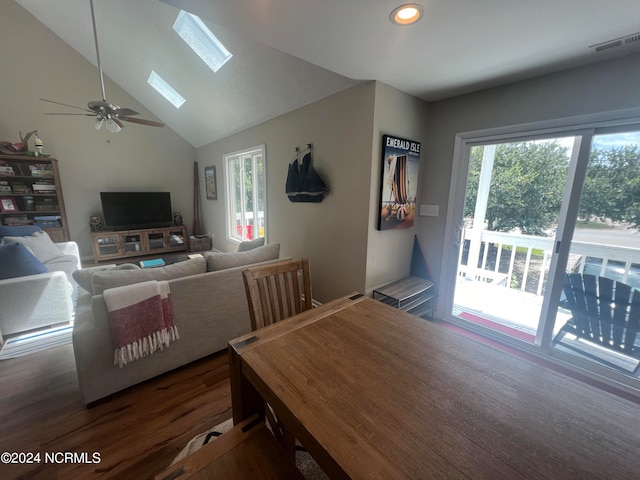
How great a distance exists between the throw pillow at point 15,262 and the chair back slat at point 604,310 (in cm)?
468

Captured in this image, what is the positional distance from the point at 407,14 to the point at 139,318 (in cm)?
236

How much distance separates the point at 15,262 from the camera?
7.57ft

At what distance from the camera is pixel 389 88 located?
224 centimetres

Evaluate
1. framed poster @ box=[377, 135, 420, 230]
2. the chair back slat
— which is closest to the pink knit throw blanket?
framed poster @ box=[377, 135, 420, 230]

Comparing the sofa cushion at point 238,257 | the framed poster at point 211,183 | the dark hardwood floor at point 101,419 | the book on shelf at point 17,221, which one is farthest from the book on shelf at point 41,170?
the sofa cushion at point 238,257

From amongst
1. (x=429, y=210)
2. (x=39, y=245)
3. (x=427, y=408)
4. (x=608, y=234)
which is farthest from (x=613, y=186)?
(x=39, y=245)

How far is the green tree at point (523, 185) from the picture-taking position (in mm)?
2062

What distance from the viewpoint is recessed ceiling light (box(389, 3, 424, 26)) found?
4.23 feet

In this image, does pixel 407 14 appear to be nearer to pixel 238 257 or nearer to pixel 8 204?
pixel 238 257

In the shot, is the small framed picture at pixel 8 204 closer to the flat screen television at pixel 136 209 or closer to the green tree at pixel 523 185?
the flat screen television at pixel 136 209

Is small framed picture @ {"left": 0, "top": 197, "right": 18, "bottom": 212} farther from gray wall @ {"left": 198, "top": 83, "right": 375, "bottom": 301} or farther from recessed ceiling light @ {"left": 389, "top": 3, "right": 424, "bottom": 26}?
recessed ceiling light @ {"left": 389, "top": 3, "right": 424, "bottom": 26}

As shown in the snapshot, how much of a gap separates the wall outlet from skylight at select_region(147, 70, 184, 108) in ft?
13.0

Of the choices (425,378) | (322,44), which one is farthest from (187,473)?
(322,44)

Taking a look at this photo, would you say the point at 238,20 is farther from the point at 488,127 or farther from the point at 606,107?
the point at 606,107
